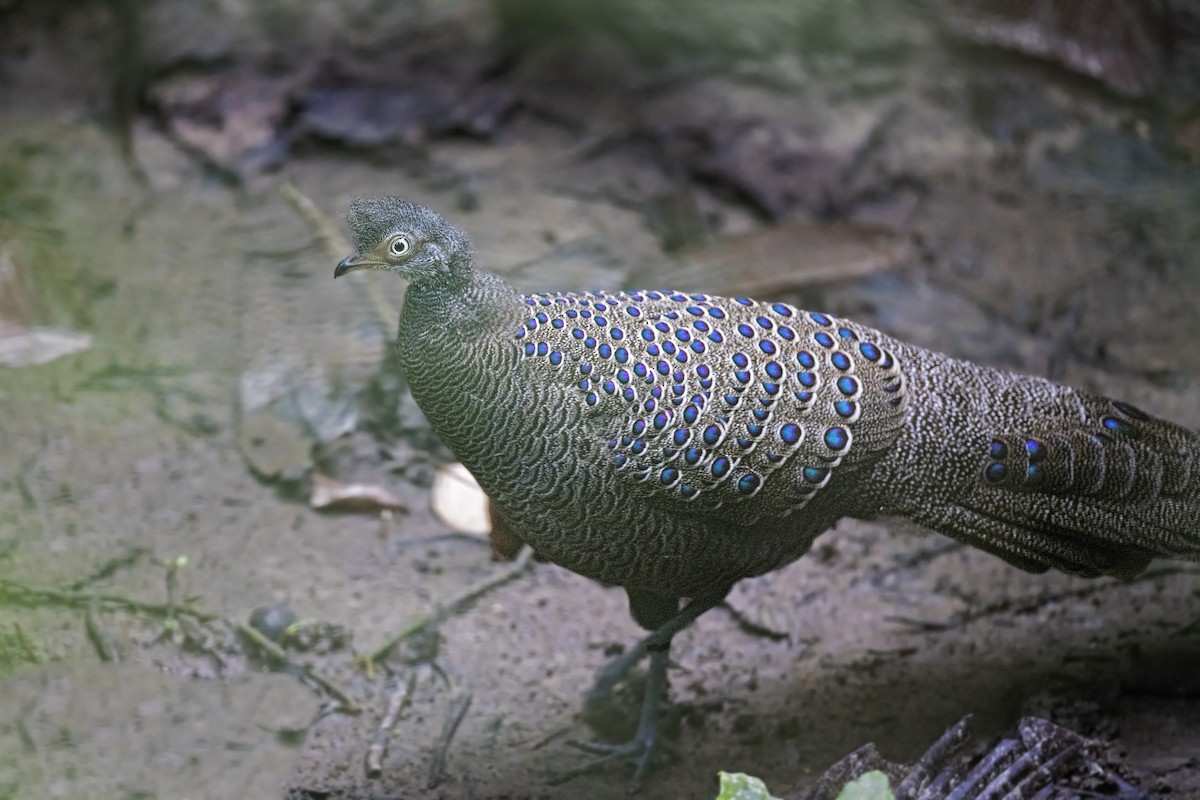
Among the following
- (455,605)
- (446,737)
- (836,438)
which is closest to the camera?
(836,438)

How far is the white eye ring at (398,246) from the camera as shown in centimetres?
345

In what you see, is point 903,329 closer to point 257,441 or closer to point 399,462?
point 399,462

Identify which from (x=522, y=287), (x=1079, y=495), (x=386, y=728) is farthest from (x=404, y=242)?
(x=522, y=287)

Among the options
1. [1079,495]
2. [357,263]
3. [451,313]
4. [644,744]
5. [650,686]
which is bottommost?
[644,744]

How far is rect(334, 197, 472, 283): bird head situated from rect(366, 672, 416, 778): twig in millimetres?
1550

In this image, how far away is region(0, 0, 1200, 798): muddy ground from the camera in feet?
13.6

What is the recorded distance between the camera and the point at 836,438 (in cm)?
360

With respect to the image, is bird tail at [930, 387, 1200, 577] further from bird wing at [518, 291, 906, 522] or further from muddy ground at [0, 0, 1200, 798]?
muddy ground at [0, 0, 1200, 798]

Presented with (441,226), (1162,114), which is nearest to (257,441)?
(441,226)

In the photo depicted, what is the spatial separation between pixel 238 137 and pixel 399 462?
2.38 m

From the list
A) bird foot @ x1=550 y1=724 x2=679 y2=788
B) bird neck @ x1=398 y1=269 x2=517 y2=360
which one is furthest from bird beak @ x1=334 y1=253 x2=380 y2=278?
bird foot @ x1=550 y1=724 x2=679 y2=788

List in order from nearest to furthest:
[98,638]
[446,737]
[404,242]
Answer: [404,242] < [446,737] < [98,638]

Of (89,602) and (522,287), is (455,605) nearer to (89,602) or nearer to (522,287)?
(89,602)

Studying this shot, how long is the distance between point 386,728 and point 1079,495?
92.8 inches
